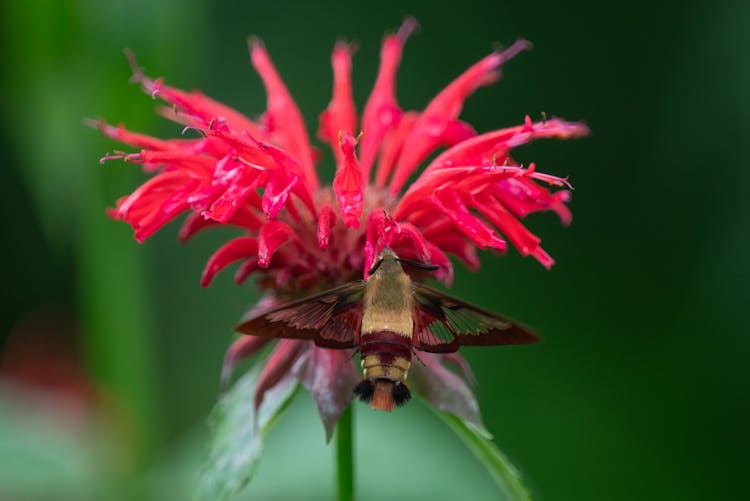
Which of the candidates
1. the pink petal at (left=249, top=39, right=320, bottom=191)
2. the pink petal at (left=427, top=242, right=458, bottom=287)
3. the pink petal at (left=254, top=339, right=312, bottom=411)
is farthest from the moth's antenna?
the pink petal at (left=249, top=39, right=320, bottom=191)

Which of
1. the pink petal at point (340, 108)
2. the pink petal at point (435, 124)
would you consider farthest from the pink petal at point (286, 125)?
the pink petal at point (435, 124)

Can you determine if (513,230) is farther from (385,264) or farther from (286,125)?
(286,125)

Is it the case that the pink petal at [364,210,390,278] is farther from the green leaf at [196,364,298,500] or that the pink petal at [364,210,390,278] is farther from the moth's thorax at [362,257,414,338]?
the green leaf at [196,364,298,500]

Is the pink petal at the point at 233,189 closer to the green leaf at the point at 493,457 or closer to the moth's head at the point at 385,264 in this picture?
the moth's head at the point at 385,264

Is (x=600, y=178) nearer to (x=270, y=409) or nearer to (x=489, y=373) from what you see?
(x=489, y=373)

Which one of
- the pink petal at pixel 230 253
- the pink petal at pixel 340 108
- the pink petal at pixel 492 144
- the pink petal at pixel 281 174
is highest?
the pink petal at pixel 340 108

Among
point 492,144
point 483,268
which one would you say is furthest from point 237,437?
point 483,268
